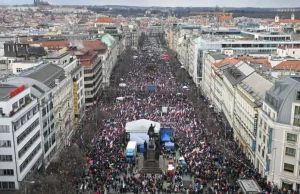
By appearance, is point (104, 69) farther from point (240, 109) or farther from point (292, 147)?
point (292, 147)

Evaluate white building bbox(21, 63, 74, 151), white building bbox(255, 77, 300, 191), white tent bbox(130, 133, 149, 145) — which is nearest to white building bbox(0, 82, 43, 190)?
white building bbox(21, 63, 74, 151)

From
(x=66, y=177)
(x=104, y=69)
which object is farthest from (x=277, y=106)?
(x=104, y=69)

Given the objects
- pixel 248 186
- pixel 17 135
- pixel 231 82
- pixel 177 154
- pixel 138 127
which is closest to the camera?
pixel 248 186

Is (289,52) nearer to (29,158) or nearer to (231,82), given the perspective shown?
(231,82)

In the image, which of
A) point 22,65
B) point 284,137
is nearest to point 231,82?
point 284,137

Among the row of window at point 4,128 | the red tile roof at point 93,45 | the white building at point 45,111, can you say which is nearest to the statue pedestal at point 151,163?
the white building at point 45,111

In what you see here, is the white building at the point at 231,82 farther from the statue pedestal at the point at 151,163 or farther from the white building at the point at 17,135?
the white building at the point at 17,135

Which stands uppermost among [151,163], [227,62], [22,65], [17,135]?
[22,65]

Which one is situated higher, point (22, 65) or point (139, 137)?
point (22, 65)

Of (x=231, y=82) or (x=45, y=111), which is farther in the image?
(x=231, y=82)

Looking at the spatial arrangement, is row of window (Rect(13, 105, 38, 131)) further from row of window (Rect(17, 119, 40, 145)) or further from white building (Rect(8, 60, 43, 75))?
white building (Rect(8, 60, 43, 75))
